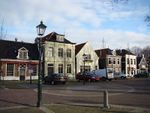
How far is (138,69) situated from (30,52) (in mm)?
51842

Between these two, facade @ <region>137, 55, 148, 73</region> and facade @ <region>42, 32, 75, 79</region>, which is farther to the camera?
facade @ <region>137, 55, 148, 73</region>

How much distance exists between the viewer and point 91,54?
70.0 metres

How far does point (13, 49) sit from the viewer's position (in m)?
54.3

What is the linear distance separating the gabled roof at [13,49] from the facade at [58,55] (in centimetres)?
244

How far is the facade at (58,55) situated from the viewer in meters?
58.8

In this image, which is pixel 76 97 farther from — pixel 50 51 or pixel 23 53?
pixel 50 51

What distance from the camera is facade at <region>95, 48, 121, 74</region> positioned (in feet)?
263

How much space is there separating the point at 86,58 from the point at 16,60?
762 inches

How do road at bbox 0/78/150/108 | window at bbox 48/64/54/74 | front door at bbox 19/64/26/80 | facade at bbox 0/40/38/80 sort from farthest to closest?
window at bbox 48/64/54/74 → front door at bbox 19/64/26/80 → facade at bbox 0/40/38/80 → road at bbox 0/78/150/108

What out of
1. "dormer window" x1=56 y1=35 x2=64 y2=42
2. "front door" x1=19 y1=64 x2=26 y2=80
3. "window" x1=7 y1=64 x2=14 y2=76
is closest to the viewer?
"window" x1=7 y1=64 x2=14 y2=76

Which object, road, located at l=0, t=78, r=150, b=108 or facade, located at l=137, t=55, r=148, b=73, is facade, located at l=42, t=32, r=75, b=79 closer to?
road, located at l=0, t=78, r=150, b=108

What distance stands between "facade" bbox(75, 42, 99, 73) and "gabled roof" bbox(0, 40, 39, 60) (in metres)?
12.0

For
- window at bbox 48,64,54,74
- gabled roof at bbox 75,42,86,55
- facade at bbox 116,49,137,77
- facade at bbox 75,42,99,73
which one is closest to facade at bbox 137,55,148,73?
facade at bbox 116,49,137,77

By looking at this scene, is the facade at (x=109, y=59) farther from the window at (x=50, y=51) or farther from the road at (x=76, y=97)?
the road at (x=76, y=97)
